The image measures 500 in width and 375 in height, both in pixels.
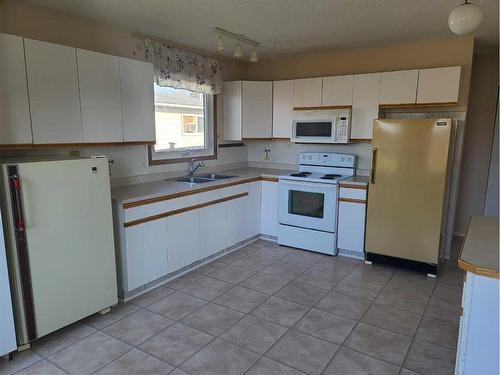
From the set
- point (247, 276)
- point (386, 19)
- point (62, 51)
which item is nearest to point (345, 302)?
point (247, 276)

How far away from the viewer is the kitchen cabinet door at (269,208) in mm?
4355

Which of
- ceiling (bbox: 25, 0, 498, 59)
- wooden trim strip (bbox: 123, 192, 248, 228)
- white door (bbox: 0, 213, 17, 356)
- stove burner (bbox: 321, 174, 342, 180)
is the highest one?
ceiling (bbox: 25, 0, 498, 59)

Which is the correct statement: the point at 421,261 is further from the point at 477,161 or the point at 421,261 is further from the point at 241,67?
the point at 241,67

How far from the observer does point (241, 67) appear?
4.82 metres

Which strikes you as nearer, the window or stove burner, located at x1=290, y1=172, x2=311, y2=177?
the window

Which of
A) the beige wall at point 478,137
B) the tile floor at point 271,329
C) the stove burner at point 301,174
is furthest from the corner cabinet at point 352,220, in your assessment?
the beige wall at point 478,137

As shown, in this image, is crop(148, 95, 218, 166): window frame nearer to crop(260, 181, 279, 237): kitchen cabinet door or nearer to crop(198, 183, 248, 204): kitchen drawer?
crop(198, 183, 248, 204): kitchen drawer

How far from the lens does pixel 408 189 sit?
341 cm

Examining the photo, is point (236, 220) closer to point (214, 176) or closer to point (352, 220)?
point (214, 176)

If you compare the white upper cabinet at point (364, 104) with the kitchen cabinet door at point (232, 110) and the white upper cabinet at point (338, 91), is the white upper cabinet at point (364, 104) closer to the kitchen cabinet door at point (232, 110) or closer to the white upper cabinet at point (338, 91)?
the white upper cabinet at point (338, 91)

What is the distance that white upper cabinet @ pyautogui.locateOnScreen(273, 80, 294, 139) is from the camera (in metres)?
4.38

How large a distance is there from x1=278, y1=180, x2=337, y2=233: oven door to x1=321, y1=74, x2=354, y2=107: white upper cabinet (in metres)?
1.00

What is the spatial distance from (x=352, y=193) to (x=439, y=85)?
4.55 feet

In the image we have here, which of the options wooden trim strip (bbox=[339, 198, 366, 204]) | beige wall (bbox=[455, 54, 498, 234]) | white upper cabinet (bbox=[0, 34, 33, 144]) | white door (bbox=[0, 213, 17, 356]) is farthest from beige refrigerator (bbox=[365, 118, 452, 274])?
white door (bbox=[0, 213, 17, 356])
